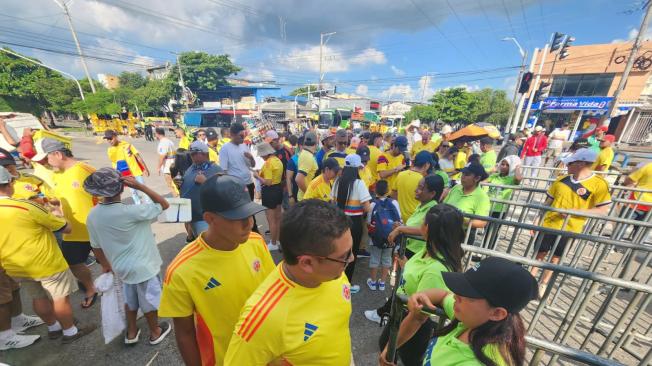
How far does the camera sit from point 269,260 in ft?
6.27

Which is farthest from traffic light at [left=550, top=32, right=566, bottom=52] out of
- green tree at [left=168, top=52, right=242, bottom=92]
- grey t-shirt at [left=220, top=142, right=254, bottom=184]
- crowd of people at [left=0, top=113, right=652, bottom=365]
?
green tree at [left=168, top=52, right=242, bottom=92]

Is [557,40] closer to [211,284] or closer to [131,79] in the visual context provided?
[211,284]

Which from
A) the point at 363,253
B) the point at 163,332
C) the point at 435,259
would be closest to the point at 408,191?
the point at 363,253

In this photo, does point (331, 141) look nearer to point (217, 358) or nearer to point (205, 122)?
point (217, 358)

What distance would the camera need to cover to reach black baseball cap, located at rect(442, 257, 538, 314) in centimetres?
113

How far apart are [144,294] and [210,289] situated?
165 centimetres

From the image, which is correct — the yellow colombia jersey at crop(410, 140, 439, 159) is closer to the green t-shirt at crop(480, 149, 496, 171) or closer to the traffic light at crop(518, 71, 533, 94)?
the green t-shirt at crop(480, 149, 496, 171)

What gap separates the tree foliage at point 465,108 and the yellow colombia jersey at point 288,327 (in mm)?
47164

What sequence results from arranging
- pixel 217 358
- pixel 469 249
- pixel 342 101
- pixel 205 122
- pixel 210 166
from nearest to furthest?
pixel 217 358
pixel 469 249
pixel 210 166
pixel 205 122
pixel 342 101

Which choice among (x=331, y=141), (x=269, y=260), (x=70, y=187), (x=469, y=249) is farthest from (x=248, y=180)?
(x=469, y=249)

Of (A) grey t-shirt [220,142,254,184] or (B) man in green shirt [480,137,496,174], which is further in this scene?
(B) man in green shirt [480,137,496,174]

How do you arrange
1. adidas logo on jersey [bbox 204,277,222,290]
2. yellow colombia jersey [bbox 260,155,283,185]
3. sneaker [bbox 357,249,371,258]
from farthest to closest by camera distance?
sneaker [bbox 357,249,371,258]
yellow colombia jersey [bbox 260,155,283,185]
adidas logo on jersey [bbox 204,277,222,290]

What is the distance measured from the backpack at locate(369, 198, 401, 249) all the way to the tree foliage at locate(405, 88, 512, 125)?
44961 millimetres

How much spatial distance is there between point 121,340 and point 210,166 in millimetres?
2309
